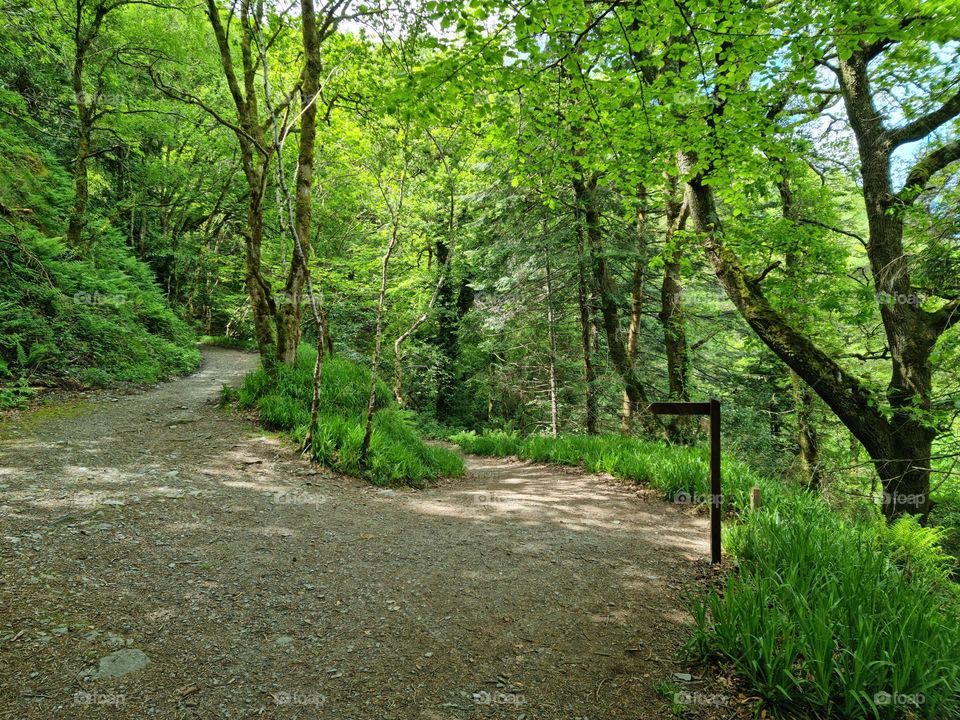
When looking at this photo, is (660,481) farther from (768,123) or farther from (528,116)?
(528,116)

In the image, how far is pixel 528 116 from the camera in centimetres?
622

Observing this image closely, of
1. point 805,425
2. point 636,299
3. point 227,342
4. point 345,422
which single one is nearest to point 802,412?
point 805,425

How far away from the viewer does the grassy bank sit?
2.21 meters

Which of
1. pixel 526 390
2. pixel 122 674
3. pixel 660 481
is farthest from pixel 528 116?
pixel 526 390

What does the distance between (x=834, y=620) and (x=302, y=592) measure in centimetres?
348

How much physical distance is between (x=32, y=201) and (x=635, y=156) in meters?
11.6

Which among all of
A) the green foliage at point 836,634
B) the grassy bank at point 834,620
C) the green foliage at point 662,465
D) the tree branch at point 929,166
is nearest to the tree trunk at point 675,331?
the green foliage at point 662,465

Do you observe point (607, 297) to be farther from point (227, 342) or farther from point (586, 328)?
point (227, 342)

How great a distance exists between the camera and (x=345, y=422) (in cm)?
684

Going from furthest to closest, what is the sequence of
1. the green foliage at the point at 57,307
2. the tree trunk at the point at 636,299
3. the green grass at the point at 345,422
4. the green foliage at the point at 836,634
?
the tree trunk at the point at 636,299
the green foliage at the point at 57,307
the green grass at the point at 345,422
the green foliage at the point at 836,634

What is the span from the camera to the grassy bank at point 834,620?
87.0 inches

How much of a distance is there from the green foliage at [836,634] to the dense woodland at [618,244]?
0.07 ft

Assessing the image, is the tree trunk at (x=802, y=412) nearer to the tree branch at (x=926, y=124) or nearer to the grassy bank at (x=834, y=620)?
the tree branch at (x=926, y=124)

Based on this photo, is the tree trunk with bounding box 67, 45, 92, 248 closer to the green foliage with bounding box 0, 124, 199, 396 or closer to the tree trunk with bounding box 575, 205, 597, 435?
the green foliage with bounding box 0, 124, 199, 396
